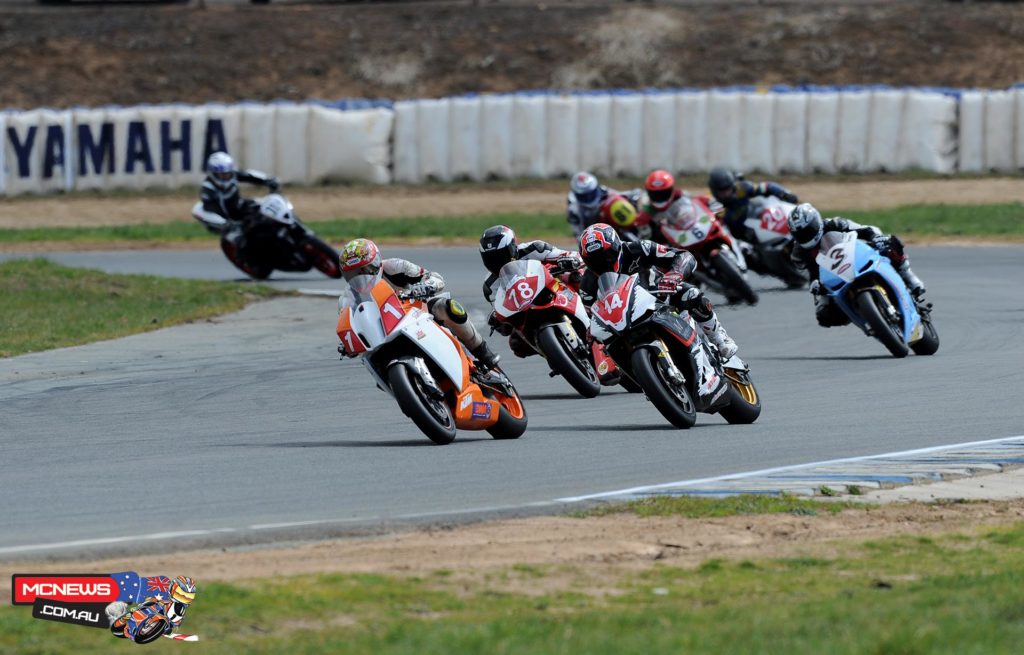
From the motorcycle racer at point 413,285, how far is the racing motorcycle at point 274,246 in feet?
35.8

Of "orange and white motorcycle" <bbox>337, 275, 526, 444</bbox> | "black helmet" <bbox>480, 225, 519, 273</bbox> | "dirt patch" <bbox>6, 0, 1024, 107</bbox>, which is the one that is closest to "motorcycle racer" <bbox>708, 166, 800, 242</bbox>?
"black helmet" <bbox>480, 225, 519, 273</bbox>

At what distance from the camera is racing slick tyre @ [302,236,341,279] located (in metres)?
21.7

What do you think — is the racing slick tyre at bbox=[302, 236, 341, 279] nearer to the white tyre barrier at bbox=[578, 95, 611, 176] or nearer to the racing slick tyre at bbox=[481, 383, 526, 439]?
the white tyre barrier at bbox=[578, 95, 611, 176]

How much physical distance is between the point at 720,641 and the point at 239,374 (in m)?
9.28

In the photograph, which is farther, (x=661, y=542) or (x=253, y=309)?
(x=253, y=309)

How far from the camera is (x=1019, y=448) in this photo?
10.1 metres

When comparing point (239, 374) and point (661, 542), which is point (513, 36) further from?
point (661, 542)

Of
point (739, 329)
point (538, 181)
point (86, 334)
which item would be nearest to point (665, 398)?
point (739, 329)

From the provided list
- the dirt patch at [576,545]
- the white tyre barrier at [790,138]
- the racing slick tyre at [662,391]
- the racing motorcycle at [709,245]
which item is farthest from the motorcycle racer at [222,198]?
the dirt patch at [576,545]

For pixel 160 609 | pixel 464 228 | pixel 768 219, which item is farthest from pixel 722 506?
A: pixel 464 228

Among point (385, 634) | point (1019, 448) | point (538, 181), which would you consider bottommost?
point (538, 181)

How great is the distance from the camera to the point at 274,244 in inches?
869

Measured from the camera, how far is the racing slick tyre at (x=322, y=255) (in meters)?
21.7

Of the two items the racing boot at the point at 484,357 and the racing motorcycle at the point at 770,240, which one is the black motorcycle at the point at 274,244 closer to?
the racing motorcycle at the point at 770,240
